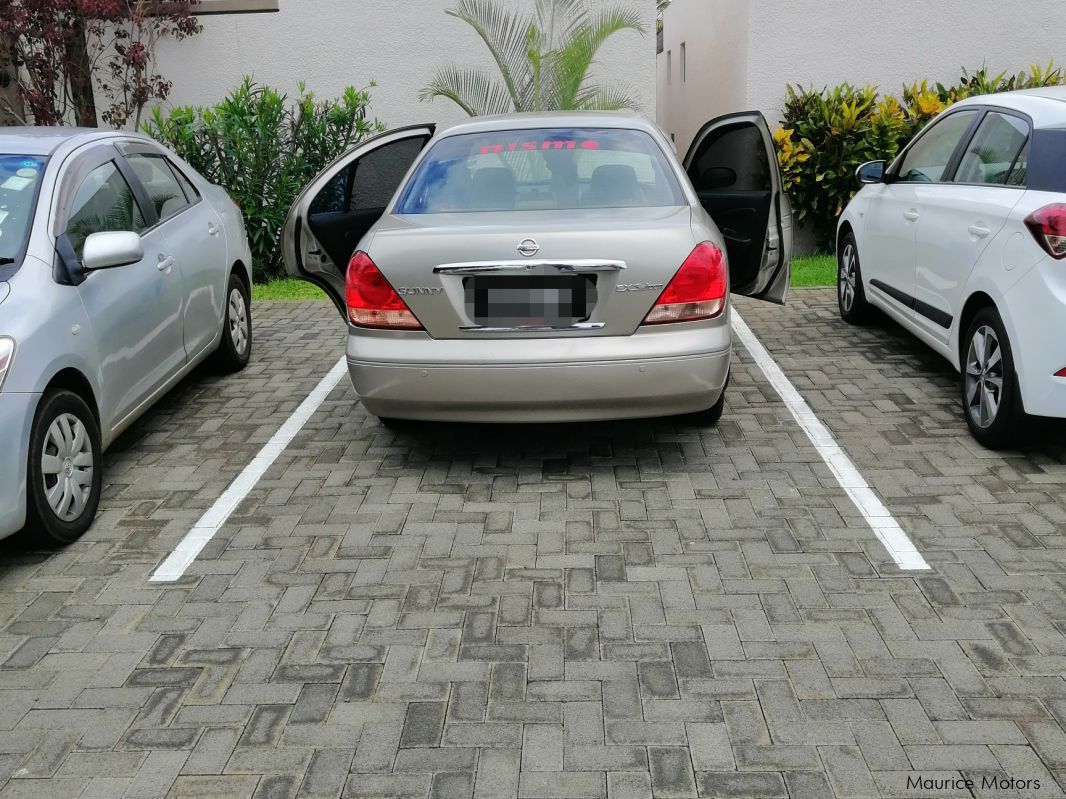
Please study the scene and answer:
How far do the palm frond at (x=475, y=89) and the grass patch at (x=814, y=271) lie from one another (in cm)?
336

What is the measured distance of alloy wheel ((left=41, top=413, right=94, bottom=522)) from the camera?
4.34 meters

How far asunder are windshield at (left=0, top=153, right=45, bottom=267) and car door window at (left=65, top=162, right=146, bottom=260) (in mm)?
183

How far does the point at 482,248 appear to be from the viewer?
15.5 ft

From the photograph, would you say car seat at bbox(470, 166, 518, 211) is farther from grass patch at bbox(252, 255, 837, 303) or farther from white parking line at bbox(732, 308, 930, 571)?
grass patch at bbox(252, 255, 837, 303)

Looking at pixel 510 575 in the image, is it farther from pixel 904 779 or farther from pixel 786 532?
pixel 904 779

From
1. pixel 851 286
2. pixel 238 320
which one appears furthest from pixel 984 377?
pixel 238 320

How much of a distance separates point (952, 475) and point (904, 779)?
2.46m

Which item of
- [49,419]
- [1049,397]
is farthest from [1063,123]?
[49,419]

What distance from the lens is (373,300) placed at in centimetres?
490

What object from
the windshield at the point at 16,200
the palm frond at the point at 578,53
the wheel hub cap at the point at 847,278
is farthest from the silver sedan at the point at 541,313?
the palm frond at the point at 578,53

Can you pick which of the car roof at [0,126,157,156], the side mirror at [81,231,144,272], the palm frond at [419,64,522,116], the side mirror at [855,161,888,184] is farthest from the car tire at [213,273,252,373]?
the palm frond at [419,64,522,116]

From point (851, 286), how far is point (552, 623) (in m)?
5.13

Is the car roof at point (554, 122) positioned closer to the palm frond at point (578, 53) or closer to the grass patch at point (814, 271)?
the grass patch at point (814, 271)

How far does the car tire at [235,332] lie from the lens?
691 centimetres
